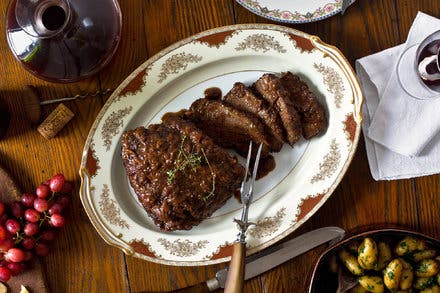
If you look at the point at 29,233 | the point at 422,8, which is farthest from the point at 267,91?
the point at 29,233

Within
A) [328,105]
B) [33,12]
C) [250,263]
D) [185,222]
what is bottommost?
[250,263]

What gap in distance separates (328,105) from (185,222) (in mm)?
756

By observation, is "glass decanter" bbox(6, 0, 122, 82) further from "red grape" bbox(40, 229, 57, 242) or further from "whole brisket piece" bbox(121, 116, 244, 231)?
"red grape" bbox(40, 229, 57, 242)

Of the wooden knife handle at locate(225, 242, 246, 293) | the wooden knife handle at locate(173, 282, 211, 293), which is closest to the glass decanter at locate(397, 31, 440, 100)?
the wooden knife handle at locate(225, 242, 246, 293)

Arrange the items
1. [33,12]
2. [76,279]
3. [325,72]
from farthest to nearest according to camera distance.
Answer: [76,279] < [325,72] < [33,12]

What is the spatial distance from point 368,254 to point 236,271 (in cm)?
53

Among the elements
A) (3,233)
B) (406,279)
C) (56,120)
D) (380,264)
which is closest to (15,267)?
(3,233)

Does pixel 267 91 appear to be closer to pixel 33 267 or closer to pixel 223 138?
pixel 223 138

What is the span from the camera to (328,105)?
245 centimetres

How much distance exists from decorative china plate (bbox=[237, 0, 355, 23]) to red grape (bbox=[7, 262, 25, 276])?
143cm

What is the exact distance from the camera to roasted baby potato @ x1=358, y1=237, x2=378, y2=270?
2.33 m

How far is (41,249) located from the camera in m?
2.51

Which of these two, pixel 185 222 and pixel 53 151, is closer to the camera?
pixel 185 222

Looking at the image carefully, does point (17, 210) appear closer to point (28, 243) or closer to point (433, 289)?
point (28, 243)
